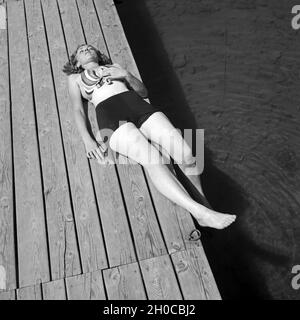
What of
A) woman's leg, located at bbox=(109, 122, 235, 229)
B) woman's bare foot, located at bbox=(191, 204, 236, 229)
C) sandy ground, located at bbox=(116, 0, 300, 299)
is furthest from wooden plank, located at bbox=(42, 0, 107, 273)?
sandy ground, located at bbox=(116, 0, 300, 299)

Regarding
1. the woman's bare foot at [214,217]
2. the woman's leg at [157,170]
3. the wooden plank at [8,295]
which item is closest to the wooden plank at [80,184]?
the woman's leg at [157,170]

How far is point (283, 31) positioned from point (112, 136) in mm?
3646

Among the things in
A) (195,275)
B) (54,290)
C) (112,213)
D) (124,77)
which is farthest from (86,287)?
(124,77)

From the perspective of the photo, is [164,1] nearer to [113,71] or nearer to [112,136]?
[113,71]

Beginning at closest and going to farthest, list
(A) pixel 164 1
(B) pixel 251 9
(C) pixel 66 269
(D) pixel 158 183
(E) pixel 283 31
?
(C) pixel 66 269, (D) pixel 158 183, (E) pixel 283 31, (B) pixel 251 9, (A) pixel 164 1

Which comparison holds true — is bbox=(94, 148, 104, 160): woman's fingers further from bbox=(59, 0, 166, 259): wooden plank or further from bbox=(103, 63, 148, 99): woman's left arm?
bbox=(103, 63, 148, 99): woman's left arm

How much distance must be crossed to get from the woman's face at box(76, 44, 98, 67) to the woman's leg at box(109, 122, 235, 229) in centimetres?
108

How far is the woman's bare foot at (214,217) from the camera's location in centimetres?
306

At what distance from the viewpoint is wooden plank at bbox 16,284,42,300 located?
303 cm

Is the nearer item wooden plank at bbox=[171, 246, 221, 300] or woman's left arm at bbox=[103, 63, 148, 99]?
wooden plank at bbox=[171, 246, 221, 300]

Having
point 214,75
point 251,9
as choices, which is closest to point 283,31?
point 251,9

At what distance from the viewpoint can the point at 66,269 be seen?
315 centimetres

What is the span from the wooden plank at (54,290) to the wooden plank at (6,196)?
0.27 metres
